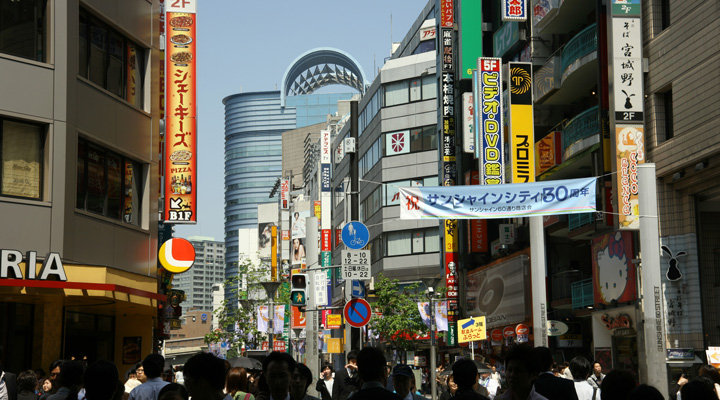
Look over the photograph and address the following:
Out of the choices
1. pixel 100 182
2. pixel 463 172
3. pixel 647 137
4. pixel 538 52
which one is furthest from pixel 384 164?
pixel 100 182

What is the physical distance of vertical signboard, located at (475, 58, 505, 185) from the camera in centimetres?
3769

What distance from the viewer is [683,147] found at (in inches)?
1057

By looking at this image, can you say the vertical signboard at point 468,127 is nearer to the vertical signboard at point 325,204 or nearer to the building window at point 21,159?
the building window at point 21,159

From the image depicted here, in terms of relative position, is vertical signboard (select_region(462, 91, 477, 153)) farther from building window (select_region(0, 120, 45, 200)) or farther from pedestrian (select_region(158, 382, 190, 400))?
pedestrian (select_region(158, 382, 190, 400))

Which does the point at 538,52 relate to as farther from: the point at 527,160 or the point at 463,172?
the point at 463,172

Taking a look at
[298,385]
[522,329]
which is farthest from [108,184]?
[522,329]

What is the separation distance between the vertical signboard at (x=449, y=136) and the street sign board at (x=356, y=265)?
20738 millimetres

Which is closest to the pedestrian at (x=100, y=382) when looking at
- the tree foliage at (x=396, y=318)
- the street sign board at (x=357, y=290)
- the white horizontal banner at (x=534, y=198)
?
the white horizontal banner at (x=534, y=198)

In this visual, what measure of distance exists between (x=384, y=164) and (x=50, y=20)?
45.8 metres

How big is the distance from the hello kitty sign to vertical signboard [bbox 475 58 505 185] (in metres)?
5.59

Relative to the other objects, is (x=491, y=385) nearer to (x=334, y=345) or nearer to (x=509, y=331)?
(x=509, y=331)

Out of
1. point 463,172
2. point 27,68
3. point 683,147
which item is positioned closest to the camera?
point 27,68

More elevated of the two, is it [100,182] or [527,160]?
[527,160]

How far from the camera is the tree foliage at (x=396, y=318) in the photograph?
175 feet
